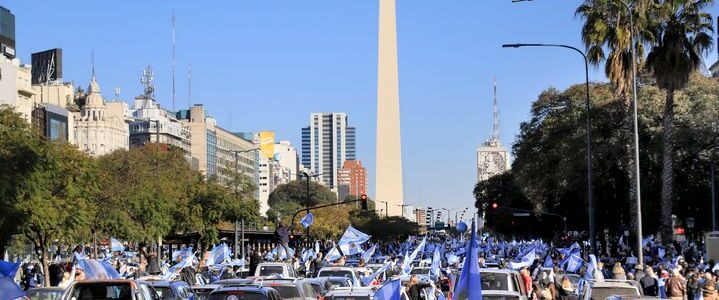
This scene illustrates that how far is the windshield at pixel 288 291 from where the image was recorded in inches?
918

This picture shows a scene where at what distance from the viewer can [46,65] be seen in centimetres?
Answer: 15762

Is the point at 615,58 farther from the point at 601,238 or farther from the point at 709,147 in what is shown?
the point at 601,238

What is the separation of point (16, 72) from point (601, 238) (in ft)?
198

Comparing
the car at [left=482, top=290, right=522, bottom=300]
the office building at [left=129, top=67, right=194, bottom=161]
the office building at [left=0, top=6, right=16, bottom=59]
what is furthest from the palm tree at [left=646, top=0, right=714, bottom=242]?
the office building at [left=129, top=67, right=194, bottom=161]

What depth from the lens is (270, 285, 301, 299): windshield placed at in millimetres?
23312

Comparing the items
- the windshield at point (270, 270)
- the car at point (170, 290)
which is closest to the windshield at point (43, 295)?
the car at point (170, 290)

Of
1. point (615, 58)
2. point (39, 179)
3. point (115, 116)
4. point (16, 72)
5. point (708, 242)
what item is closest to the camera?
point (708, 242)

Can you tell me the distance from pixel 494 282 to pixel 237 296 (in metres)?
7.50

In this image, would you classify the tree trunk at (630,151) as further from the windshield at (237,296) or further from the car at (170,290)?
the windshield at (237,296)

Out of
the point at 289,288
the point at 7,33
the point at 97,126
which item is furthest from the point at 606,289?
the point at 97,126

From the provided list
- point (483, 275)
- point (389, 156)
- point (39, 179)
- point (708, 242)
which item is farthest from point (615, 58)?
point (389, 156)

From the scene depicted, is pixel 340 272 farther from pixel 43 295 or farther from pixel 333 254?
pixel 333 254

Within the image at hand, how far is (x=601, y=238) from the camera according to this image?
78.1 m

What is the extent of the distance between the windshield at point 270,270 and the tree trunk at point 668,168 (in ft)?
67.2
